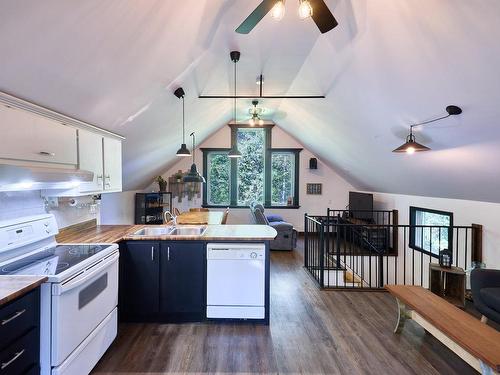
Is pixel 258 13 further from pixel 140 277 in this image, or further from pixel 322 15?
pixel 140 277

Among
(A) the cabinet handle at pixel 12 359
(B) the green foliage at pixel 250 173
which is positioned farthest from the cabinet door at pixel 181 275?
A: (B) the green foliage at pixel 250 173

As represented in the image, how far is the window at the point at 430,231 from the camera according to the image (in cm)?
462

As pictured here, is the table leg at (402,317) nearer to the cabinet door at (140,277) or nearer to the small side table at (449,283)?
the small side table at (449,283)

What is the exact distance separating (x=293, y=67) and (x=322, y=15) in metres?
2.10

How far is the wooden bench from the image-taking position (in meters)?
1.76

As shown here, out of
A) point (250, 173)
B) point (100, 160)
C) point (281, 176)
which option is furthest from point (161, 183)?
point (100, 160)

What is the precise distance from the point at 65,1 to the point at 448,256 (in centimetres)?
478

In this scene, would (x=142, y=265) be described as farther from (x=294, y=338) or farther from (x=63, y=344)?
(x=294, y=338)

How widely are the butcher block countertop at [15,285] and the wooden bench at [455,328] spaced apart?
2.89 meters

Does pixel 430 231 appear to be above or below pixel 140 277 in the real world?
above

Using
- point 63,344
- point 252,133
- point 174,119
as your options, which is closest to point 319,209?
point 252,133

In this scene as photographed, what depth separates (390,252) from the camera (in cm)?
614

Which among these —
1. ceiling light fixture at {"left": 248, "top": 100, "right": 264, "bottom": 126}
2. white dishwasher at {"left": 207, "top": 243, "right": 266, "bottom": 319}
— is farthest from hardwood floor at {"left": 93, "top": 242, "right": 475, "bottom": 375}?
ceiling light fixture at {"left": 248, "top": 100, "right": 264, "bottom": 126}

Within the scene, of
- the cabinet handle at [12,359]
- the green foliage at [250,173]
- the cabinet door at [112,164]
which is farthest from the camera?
the green foliage at [250,173]
